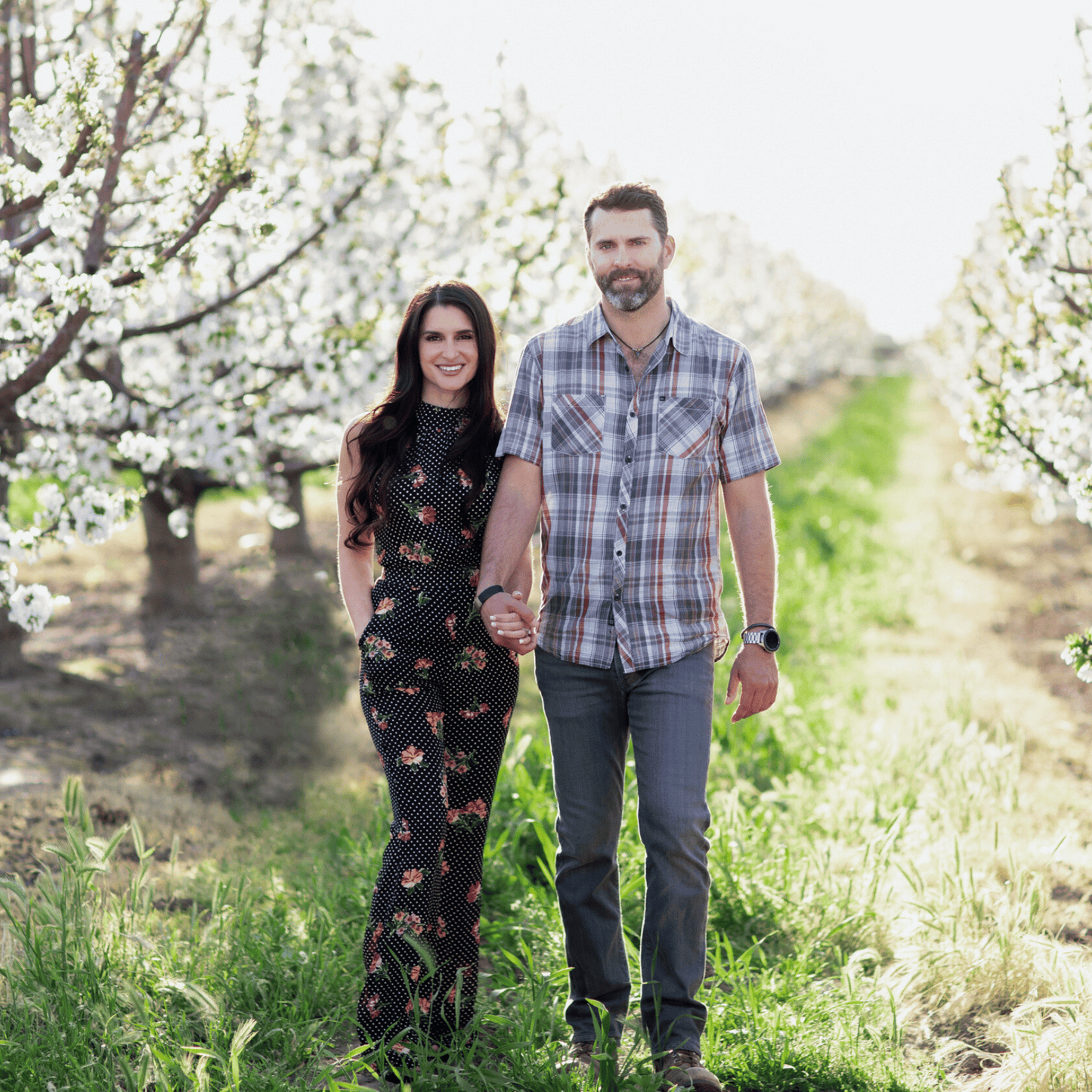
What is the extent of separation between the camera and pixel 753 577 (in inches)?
124

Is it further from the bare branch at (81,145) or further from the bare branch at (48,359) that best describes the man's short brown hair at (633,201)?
the bare branch at (48,359)

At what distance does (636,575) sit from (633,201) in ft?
3.45

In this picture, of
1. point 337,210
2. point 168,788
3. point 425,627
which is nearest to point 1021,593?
point 337,210

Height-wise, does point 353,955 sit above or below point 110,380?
below

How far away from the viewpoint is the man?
3.00 metres

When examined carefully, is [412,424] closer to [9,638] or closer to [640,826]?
[640,826]

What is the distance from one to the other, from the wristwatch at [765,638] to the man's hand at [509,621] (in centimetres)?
61

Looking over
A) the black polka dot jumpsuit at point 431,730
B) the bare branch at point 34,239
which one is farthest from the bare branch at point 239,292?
the black polka dot jumpsuit at point 431,730

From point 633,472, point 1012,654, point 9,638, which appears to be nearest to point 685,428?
point 633,472

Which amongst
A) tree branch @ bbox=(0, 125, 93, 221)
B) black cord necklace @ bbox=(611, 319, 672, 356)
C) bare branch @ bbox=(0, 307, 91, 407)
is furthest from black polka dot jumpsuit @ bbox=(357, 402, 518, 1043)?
bare branch @ bbox=(0, 307, 91, 407)

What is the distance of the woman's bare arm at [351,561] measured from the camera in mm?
3316

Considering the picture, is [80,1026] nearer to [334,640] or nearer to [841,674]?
[334,640]

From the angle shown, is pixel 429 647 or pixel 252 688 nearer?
pixel 429 647

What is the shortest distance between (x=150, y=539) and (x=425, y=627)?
5.76m
